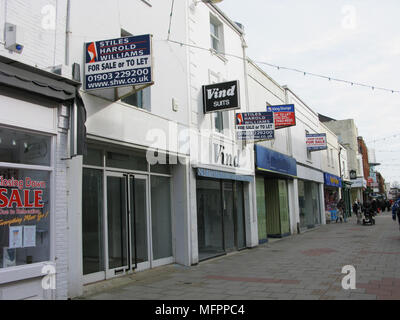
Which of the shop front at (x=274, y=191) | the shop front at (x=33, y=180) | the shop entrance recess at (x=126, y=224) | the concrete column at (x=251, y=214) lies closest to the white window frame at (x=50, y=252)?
the shop front at (x=33, y=180)

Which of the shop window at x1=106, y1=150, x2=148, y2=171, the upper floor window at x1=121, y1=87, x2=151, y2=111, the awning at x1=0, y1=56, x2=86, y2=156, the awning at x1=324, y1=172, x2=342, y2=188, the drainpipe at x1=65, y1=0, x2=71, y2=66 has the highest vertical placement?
the drainpipe at x1=65, y1=0, x2=71, y2=66

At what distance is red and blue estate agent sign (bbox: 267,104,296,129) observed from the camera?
17.5m

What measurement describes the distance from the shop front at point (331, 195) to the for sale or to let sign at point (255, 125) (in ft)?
53.9

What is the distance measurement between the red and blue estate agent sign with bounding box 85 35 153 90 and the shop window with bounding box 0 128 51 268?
5.13ft

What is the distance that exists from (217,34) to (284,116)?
5248mm

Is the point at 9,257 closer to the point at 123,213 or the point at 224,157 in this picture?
the point at 123,213

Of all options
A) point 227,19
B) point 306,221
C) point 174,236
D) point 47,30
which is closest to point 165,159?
point 174,236

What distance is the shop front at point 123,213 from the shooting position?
810cm

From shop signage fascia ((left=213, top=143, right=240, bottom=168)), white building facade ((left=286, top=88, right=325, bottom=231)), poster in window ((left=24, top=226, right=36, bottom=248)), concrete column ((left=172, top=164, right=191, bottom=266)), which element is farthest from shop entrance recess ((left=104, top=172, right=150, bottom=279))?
white building facade ((left=286, top=88, right=325, bottom=231))

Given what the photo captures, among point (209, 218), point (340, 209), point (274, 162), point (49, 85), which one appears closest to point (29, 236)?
point (49, 85)

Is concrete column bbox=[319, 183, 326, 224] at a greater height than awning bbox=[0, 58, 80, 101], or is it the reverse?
awning bbox=[0, 58, 80, 101]

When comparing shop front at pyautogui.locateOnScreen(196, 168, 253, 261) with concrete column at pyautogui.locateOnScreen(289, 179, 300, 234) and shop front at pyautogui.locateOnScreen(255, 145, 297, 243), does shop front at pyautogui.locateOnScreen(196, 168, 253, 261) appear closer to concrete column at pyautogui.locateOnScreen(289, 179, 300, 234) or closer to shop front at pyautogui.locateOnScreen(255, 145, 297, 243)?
shop front at pyautogui.locateOnScreen(255, 145, 297, 243)
